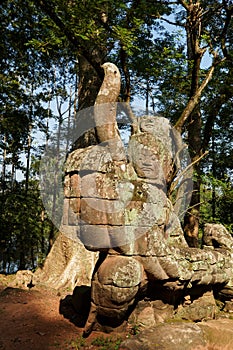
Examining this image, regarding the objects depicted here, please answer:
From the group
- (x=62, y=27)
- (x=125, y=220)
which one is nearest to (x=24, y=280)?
(x=125, y=220)

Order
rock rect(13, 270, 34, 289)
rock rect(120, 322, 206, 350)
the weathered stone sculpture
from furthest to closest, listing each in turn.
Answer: rock rect(13, 270, 34, 289), the weathered stone sculpture, rock rect(120, 322, 206, 350)

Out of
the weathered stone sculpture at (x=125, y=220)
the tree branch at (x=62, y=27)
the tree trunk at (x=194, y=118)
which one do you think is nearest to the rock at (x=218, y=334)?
the weathered stone sculpture at (x=125, y=220)

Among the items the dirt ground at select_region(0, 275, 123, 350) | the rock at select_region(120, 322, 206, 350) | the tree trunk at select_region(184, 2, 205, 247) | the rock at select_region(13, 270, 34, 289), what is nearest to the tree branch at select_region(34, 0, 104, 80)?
the tree trunk at select_region(184, 2, 205, 247)

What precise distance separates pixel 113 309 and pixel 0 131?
382 inches

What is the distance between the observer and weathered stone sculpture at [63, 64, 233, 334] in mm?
4152

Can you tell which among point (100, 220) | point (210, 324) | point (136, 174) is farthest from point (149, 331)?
point (136, 174)

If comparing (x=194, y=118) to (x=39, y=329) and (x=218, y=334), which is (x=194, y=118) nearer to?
(x=218, y=334)

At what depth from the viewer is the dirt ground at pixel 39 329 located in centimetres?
398

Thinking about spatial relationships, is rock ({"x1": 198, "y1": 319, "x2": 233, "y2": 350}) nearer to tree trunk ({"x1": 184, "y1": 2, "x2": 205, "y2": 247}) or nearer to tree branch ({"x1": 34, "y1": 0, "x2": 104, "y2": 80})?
tree trunk ({"x1": 184, "y1": 2, "x2": 205, "y2": 247})

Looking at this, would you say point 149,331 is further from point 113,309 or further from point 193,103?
point 193,103

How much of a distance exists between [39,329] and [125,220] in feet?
6.26

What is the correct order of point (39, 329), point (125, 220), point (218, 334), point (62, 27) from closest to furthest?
point (218, 334)
point (125, 220)
point (39, 329)
point (62, 27)

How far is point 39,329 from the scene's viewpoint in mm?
4434

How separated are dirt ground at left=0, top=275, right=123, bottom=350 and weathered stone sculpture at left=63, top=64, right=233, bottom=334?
271mm
